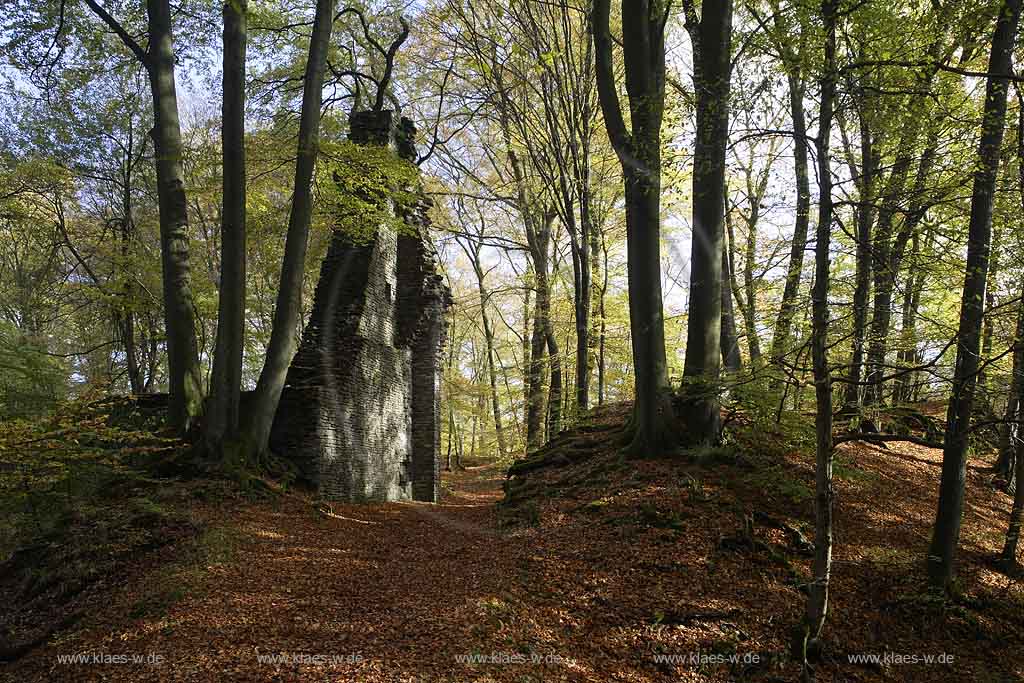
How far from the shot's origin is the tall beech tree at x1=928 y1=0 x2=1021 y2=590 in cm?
445

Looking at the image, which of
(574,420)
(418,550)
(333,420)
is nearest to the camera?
(418,550)

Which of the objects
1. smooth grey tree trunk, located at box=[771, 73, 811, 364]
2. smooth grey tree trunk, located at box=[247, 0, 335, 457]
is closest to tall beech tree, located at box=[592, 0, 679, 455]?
smooth grey tree trunk, located at box=[771, 73, 811, 364]

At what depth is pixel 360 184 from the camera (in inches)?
372

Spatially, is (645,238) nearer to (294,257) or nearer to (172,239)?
(294,257)

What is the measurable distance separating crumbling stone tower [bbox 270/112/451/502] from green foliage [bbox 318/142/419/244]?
1.54 feet

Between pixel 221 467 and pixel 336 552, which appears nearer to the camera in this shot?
pixel 336 552

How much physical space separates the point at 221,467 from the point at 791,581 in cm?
703

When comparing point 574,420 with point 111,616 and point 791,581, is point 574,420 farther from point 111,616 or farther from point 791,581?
point 111,616

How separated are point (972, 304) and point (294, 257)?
7.97 m

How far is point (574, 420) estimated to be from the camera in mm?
10719

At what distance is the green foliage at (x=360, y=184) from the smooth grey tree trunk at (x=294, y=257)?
683mm

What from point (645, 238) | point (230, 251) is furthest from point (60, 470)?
point (645, 238)

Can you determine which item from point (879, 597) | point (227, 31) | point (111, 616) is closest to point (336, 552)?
point (111, 616)

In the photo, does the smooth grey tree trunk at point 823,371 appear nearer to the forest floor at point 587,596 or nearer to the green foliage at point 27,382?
the forest floor at point 587,596
